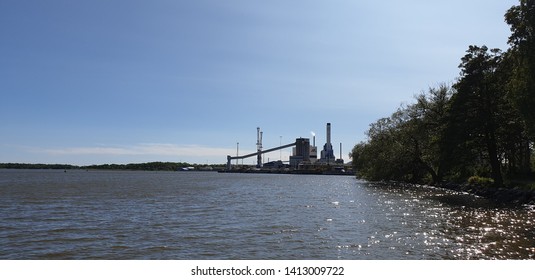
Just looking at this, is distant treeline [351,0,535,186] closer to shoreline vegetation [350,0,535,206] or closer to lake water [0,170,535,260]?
shoreline vegetation [350,0,535,206]

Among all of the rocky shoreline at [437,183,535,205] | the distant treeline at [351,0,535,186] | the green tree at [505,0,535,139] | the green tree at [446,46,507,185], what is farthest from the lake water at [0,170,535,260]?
the green tree at [446,46,507,185]

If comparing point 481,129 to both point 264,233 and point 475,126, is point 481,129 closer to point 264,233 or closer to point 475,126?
point 475,126

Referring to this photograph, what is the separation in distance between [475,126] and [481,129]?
0.98 meters

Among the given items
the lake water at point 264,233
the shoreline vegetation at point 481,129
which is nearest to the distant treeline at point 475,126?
the shoreline vegetation at point 481,129

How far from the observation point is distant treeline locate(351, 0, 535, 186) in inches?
1196

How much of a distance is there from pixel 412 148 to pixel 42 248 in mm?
59044

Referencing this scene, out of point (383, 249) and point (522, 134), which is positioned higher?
point (522, 134)

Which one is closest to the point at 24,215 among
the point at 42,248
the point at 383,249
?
the point at 42,248

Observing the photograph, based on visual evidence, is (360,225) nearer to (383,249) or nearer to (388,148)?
(383,249)

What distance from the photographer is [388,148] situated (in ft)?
225

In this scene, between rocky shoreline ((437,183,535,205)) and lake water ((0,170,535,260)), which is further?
rocky shoreline ((437,183,535,205))

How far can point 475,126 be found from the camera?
1695 inches

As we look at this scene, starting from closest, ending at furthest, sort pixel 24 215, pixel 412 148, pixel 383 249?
pixel 383 249
pixel 24 215
pixel 412 148
